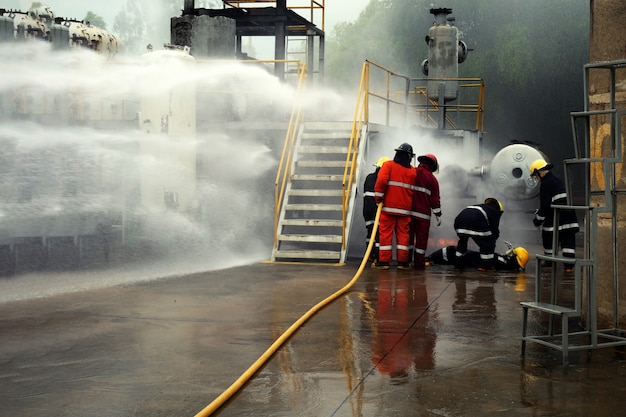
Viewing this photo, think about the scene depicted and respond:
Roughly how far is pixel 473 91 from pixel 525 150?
75.2ft

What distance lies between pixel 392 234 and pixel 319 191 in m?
1.70

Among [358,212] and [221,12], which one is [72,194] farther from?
[221,12]

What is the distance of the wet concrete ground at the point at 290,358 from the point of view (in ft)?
15.5

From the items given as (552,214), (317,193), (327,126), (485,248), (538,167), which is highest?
(327,126)

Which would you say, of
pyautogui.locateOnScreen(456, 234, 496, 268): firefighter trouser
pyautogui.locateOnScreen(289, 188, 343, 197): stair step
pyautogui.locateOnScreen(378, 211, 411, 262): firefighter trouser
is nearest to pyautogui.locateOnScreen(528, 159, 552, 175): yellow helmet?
pyautogui.locateOnScreen(456, 234, 496, 268): firefighter trouser

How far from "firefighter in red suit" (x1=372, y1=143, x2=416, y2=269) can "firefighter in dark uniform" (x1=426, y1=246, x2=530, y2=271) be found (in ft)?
3.11

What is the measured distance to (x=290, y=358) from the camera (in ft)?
19.4

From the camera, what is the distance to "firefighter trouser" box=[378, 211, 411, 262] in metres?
12.0

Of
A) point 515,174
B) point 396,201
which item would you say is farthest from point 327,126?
point 515,174

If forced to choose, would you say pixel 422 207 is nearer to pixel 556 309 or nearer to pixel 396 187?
pixel 396 187

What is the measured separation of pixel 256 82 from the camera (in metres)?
19.5

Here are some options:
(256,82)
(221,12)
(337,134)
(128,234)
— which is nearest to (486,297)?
(337,134)

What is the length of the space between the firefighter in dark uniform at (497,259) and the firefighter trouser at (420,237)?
0.54m

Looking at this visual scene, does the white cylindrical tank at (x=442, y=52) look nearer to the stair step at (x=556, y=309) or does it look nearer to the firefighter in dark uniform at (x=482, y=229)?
the firefighter in dark uniform at (x=482, y=229)
